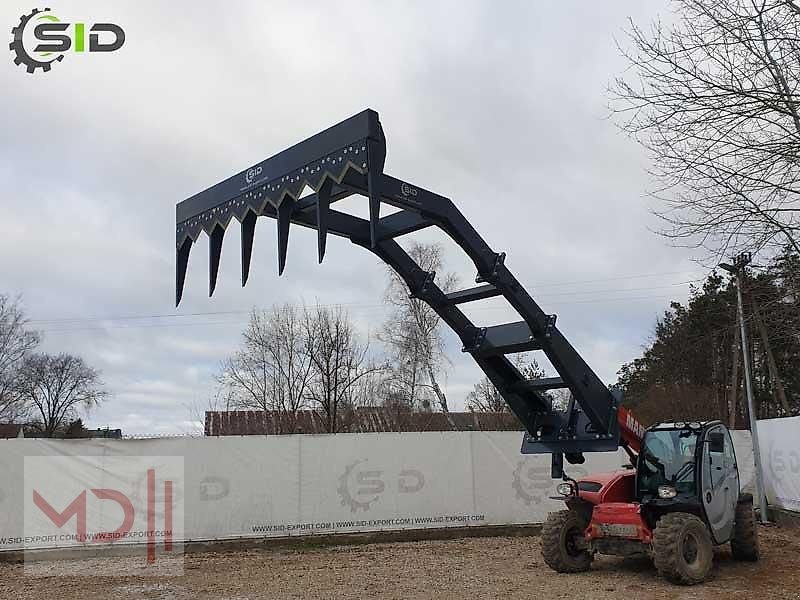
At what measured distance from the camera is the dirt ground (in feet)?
29.5

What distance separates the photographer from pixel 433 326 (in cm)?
2816

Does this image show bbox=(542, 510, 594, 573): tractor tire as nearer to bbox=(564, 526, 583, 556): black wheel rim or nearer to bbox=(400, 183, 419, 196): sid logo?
bbox=(564, 526, 583, 556): black wheel rim

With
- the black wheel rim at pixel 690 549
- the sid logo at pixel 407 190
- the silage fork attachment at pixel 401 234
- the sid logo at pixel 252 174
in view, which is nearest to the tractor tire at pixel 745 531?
the black wheel rim at pixel 690 549

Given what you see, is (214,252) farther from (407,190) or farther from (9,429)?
(9,429)

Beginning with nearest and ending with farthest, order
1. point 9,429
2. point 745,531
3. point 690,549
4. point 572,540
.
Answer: point 690,549 < point 572,540 < point 745,531 < point 9,429

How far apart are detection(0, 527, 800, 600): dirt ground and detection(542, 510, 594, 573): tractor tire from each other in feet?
0.53

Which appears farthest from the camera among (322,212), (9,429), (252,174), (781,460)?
(9,429)

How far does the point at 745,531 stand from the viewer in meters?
10.4

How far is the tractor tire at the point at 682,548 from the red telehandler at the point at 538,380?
1cm

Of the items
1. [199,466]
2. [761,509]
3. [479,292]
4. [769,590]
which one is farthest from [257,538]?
[761,509]

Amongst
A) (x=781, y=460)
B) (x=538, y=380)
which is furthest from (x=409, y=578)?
(x=781, y=460)

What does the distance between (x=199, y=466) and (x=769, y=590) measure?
27.8 feet

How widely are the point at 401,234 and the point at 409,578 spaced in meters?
4.60

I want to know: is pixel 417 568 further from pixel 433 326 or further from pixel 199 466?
pixel 433 326
